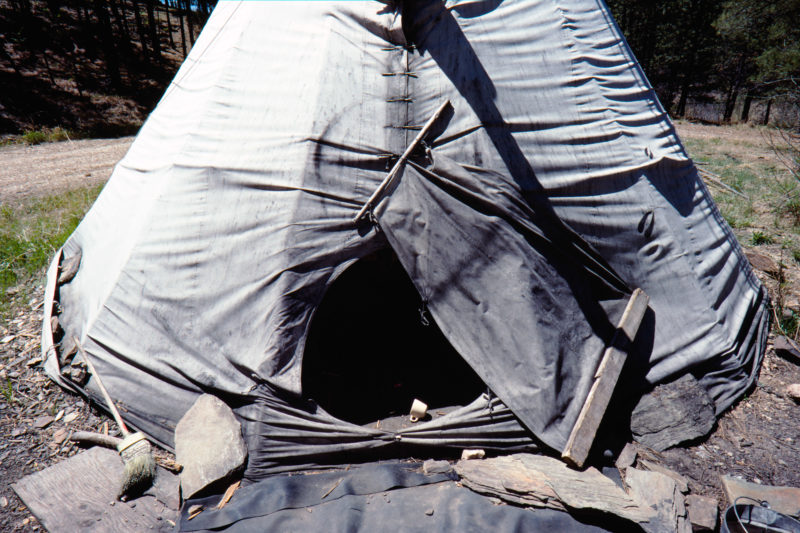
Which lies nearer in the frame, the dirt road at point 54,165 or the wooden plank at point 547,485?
the wooden plank at point 547,485

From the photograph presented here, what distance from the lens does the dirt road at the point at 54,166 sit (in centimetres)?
801

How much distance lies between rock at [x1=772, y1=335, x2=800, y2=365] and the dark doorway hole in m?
2.47

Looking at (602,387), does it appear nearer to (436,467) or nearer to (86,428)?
(436,467)

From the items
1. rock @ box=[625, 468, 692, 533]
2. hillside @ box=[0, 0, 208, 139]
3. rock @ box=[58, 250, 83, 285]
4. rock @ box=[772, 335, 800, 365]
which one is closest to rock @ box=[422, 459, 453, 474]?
rock @ box=[625, 468, 692, 533]

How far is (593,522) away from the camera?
2643 millimetres

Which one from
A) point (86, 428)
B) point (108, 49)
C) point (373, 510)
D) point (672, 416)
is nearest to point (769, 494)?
point (672, 416)

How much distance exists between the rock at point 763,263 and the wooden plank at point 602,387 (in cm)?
254

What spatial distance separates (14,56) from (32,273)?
1533cm

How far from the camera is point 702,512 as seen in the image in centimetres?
273

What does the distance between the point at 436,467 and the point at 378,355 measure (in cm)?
155

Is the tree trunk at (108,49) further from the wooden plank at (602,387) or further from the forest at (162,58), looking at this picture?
the wooden plank at (602,387)

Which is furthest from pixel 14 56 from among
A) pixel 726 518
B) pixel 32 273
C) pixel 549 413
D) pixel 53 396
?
pixel 726 518

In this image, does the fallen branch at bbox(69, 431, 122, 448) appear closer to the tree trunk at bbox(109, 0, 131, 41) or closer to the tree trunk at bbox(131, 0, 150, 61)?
the tree trunk at bbox(131, 0, 150, 61)

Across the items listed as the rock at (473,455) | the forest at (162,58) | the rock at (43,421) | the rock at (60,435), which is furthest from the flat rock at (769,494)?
the forest at (162,58)
